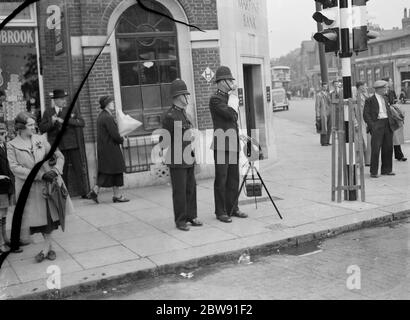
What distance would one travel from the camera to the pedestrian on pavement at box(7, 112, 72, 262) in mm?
5281

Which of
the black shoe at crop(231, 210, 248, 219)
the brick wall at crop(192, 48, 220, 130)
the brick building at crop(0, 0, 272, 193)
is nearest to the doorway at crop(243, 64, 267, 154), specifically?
the brick building at crop(0, 0, 272, 193)

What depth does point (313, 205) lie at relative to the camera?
8.20m

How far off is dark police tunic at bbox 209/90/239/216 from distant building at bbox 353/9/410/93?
158ft

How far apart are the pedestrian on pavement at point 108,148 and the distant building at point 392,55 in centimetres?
4736

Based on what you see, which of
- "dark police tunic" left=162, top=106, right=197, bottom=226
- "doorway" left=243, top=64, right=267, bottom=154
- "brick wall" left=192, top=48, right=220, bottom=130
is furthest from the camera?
"doorway" left=243, top=64, right=267, bottom=154

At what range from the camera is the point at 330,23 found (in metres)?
7.90

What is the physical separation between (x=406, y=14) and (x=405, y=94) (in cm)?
1001

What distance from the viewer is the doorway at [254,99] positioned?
42.9 feet

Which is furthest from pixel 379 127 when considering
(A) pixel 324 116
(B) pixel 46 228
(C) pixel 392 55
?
→ (C) pixel 392 55

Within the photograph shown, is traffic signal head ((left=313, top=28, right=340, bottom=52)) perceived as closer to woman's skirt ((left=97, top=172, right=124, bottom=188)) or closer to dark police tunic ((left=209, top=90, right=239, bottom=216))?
dark police tunic ((left=209, top=90, right=239, bottom=216))

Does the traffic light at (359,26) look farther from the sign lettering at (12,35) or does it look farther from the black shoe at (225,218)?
the sign lettering at (12,35)

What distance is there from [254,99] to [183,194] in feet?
22.4

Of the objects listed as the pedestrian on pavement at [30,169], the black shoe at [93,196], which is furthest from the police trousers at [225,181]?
the black shoe at [93,196]
